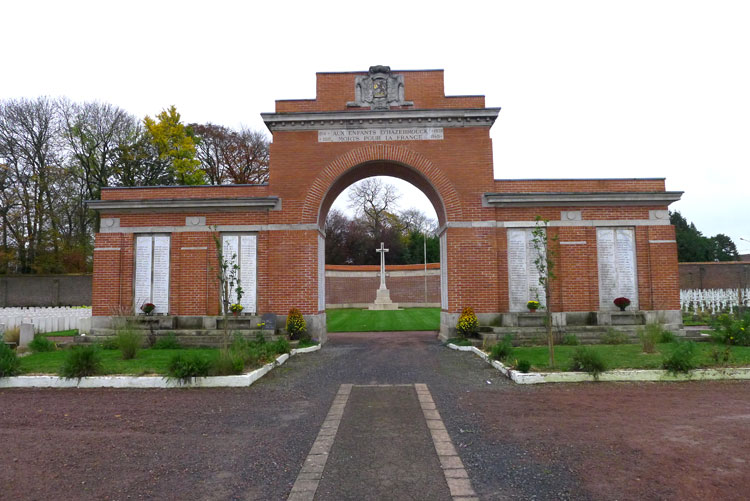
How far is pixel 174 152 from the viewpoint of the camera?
30.5 meters

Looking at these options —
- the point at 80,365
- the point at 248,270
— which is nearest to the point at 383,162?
the point at 248,270

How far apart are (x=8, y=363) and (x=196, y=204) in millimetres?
6790

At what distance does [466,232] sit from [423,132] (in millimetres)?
3406

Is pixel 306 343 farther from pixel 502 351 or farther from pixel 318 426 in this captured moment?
pixel 318 426

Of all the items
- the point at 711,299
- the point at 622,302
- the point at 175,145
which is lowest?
the point at 711,299

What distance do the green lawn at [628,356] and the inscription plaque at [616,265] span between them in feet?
7.51

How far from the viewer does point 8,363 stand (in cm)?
851

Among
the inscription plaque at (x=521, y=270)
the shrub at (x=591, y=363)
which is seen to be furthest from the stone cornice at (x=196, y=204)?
the shrub at (x=591, y=363)

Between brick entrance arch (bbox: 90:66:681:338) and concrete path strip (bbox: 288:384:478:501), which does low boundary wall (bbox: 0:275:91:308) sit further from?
concrete path strip (bbox: 288:384:478:501)

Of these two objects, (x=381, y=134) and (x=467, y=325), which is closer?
(x=467, y=325)

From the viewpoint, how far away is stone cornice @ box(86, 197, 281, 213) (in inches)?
553

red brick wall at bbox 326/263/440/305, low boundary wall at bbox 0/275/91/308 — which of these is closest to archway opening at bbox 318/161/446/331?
red brick wall at bbox 326/263/440/305

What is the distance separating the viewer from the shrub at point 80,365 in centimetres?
841

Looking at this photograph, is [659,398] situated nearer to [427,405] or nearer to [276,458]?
[427,405]
